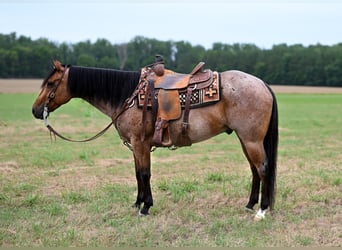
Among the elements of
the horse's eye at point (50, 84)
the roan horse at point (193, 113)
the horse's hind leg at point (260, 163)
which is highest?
the horse's eye at point (50, 84)

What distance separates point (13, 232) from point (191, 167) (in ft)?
16.4

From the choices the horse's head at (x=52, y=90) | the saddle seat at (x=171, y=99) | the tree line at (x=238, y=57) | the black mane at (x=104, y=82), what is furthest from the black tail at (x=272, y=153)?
the tree line at (x=238, y=57)

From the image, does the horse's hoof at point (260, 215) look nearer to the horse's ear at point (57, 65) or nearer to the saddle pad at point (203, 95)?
the saddle pad at point (203, 95)

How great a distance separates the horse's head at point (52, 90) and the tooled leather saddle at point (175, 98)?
3.97ft

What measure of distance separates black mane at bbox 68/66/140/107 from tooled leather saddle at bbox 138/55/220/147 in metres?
0.36

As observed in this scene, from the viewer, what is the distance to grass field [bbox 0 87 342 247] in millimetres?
4363

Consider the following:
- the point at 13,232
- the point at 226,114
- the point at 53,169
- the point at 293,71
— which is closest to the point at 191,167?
the point at 53,169

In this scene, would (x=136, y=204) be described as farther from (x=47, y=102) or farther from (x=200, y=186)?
(x=47, y=102)

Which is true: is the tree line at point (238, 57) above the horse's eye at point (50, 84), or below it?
above

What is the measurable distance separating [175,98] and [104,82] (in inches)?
46.4

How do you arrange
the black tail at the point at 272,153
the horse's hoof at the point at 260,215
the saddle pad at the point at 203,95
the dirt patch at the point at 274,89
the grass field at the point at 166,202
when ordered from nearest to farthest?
1. the grass field at the point at 166,202
2. the horse's hoof at the point at 260,215
3. the saddle pad at the point at 203,95
4. the black tail at the point at 272,153
5. the dirt patch at the point at 274,89

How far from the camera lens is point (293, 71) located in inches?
2228

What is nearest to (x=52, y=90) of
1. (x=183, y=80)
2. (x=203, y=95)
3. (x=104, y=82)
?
(x=104, y=82)

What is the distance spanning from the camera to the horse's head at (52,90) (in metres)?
5.54
